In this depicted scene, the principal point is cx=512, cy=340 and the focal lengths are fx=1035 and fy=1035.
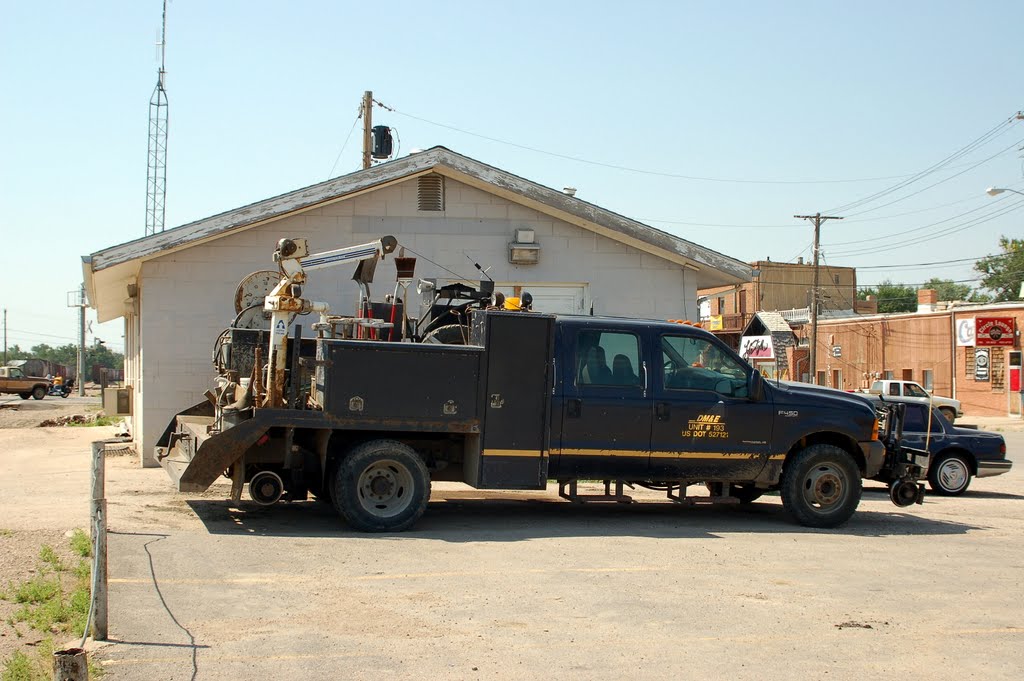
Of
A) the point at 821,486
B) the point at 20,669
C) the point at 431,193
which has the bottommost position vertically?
the point at 20,669

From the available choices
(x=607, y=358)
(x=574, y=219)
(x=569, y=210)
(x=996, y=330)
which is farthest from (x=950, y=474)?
(x=996, y=330)

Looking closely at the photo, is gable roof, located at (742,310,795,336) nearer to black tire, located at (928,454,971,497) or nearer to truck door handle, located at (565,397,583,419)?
black tire, located at (928,454,971,497)

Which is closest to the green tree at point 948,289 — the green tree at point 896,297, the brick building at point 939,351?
the green tree at point 896,297

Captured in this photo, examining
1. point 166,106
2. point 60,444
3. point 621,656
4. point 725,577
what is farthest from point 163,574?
point 166,106

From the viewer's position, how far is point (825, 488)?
1084cm

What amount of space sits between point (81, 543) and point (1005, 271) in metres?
90.9

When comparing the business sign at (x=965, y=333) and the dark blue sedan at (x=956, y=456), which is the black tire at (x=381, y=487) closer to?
the dark blue sedan at (x=956, y=456)

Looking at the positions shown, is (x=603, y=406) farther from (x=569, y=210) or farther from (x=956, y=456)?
(x=956, y=456)

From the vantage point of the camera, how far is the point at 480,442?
981 cm

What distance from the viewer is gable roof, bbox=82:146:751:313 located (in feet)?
45.8

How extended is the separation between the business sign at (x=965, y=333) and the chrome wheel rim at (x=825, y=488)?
36241 millimetres

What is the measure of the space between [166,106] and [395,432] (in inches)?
1547

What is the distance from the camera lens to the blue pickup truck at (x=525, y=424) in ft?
31.4

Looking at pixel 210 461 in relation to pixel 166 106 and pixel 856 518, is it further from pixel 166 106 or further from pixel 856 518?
pixel 166 106
